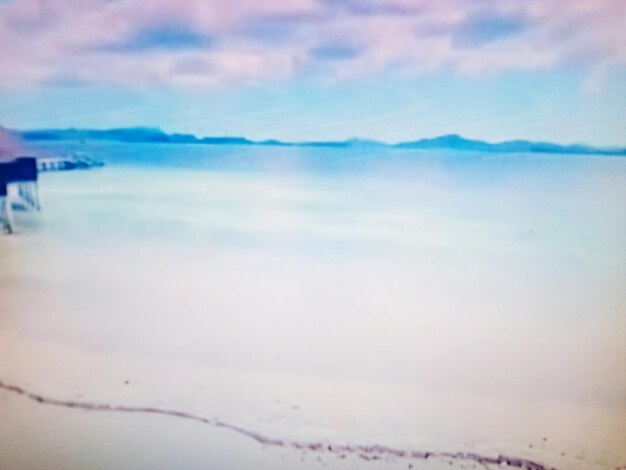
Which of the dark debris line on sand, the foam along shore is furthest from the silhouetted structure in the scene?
the dark debris line on sand

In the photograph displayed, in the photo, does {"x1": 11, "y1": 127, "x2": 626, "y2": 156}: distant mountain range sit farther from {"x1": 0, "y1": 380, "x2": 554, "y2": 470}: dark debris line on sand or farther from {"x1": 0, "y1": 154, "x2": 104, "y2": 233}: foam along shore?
{"x1": 0, "y1": 380, "x2": 554, "y2": 470}: dark debris line on sand

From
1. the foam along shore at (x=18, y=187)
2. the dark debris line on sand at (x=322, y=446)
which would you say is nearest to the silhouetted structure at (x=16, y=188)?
the foam along shore at (x=18, y=187)

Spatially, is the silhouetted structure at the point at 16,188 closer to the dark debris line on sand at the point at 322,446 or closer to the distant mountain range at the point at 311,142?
the distant mountain range at the point at 311,142

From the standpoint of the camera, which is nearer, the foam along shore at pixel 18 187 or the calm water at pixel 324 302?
the calm water at pixel 324 302

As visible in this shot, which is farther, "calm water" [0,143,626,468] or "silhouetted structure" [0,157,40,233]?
"silhouetted structure" [0,157,40,233]

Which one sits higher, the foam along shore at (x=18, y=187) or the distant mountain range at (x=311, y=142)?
the distant mountain range at (x=311, y=142)

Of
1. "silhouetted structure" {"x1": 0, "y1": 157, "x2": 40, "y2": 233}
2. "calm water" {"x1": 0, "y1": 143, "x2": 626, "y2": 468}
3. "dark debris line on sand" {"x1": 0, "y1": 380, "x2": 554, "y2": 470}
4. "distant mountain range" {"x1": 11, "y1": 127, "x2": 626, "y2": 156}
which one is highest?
"distant mountain range" {"x1": 11, "y1": 127, "x2": 626, "y2": 156}
